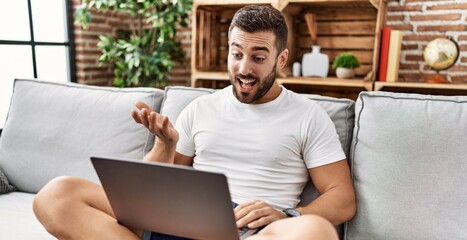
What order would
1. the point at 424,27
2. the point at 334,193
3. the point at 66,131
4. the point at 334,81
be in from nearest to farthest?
the point at 334,193
the point at 66,131
the point at 334,81
the point at 424,27

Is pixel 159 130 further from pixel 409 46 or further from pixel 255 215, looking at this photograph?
pixel 409 46

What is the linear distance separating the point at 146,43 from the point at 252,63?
Result: 181 centimetres

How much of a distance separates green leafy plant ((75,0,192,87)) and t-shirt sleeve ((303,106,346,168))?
1655 mm

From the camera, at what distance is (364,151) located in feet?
4.49

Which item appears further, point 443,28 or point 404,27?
point 404,27

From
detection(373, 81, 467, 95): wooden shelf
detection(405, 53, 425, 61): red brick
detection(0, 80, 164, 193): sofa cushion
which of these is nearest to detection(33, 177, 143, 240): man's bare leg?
detection(0, 80, 164, 193): sofa cushion

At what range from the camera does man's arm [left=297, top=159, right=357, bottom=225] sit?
124cm

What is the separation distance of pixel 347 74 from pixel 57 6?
2.14m

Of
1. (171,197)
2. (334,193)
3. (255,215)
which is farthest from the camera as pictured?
(334,193)

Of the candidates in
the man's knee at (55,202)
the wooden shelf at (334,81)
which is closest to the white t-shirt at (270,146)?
the man's knee at (55,202)

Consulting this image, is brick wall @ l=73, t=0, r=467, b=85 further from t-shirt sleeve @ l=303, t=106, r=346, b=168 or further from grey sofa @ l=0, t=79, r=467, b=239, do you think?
t-shirt sleeve @ l=303, t=106, r=346, b=168

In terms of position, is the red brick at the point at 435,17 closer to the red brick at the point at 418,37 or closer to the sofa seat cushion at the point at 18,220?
the red brick at the point at 418,37

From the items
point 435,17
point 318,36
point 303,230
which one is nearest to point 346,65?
point 318,36

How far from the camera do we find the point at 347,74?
2494mm
